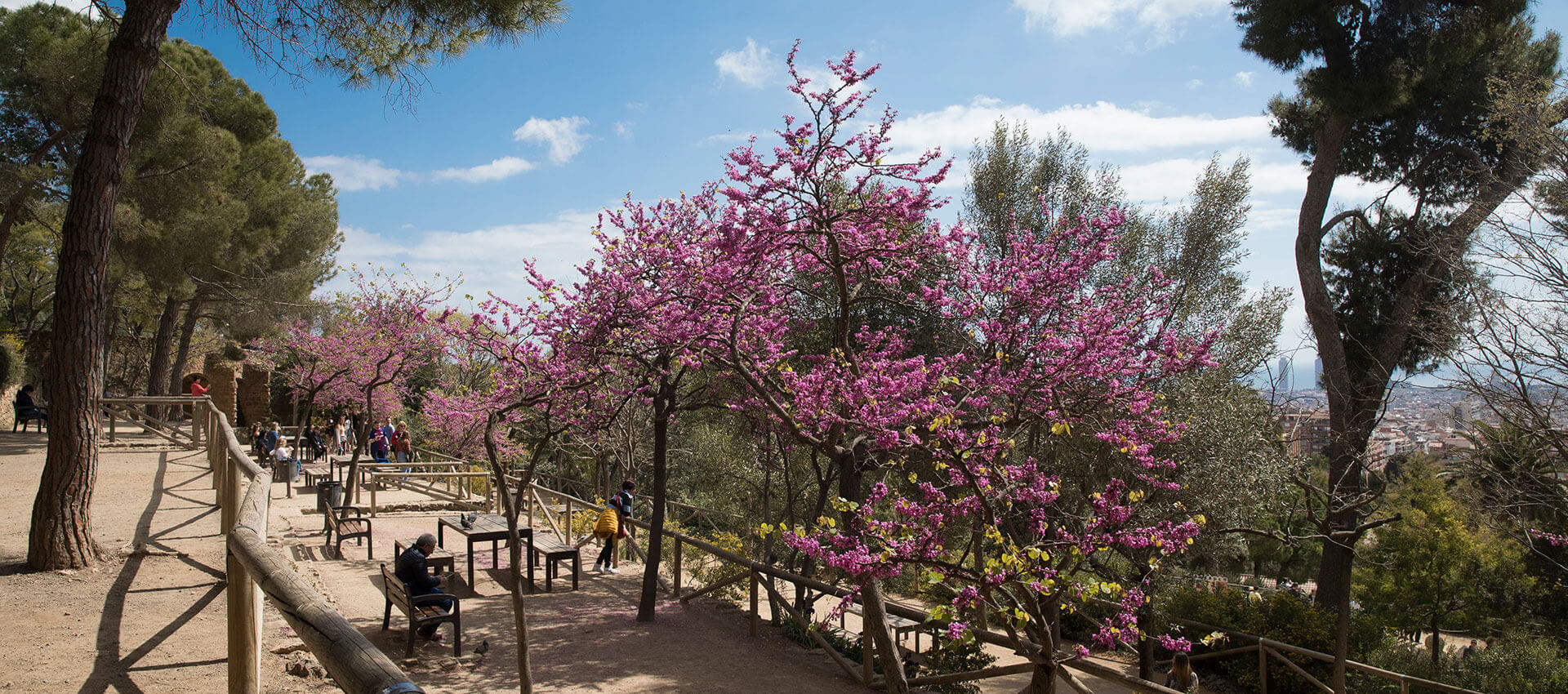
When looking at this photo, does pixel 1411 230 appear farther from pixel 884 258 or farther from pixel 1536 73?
pixel 884 258

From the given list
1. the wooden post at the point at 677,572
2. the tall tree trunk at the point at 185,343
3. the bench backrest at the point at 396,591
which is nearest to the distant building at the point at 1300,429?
the wooden post at the point at 677,572

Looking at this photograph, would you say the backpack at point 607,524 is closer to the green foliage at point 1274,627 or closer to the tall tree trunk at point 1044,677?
the tall tree trunk at point 1044,677

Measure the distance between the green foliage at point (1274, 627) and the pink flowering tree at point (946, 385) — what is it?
10.6 feet

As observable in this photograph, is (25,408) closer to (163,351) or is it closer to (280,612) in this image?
(163,351)

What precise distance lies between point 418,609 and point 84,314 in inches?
134

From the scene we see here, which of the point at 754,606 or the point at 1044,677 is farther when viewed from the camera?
the point at 754,606

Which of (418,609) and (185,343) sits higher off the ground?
(185,343)

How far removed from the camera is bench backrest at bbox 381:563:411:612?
695 centimetres

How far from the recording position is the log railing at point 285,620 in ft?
5.97

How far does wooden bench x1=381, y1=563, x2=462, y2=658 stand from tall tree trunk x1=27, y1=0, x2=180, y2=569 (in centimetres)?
212

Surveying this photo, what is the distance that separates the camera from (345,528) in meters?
10.4

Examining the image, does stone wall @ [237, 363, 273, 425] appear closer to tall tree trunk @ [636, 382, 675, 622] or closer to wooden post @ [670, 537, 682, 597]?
wooden post @ [670, 537, 682, 597]

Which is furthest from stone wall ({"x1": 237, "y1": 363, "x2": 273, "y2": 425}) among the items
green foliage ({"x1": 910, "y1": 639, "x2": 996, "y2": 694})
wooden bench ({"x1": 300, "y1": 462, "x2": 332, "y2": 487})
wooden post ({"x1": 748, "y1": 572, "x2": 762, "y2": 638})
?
green foliage ({"x1": 910, "y1": 639, "x2": 996, "y2": 694})

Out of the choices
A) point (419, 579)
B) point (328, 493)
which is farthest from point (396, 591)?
point (328, 493)
